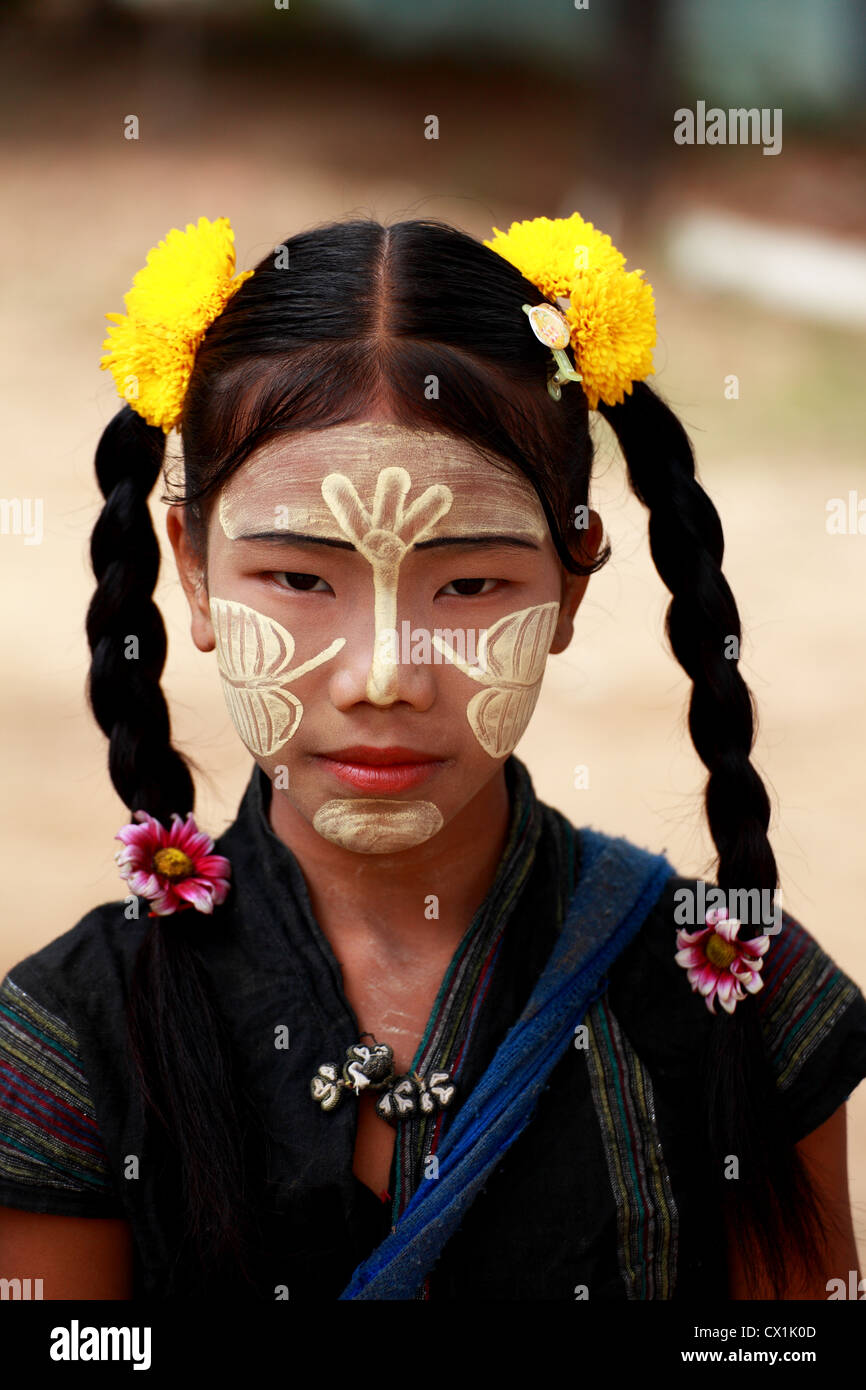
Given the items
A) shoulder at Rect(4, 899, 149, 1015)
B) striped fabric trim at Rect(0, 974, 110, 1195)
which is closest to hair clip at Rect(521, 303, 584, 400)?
shoulder at Rect(4, 899, 149, 1015)

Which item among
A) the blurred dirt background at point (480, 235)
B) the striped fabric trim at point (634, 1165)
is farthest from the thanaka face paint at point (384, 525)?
the blurred dirt background at point (480, 235)

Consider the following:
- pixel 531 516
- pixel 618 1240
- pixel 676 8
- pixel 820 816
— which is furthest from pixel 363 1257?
pixel 676 8

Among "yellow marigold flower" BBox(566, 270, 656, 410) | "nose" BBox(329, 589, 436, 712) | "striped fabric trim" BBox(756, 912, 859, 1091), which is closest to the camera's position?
"nose" BBox(329, 589, 436, 712)

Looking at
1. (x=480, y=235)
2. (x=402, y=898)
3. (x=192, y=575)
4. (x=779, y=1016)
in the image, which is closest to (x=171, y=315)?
(x=192, y=575)

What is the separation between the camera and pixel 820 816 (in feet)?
20.6

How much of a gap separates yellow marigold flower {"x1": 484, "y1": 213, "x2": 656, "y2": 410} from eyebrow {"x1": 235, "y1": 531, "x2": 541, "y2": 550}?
330 millimetres

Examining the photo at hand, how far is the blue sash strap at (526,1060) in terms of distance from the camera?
7.36ft

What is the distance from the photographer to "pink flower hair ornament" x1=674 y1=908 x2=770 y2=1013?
2.41 m

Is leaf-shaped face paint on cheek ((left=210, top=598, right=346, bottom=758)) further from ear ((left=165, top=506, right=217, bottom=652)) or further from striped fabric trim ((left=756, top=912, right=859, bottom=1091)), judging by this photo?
striped fabric trim ((left=756, top=912, right=859, bottom=1091))

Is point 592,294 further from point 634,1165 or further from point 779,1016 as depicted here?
point 634,1165

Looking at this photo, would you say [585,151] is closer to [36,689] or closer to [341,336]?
[36,689]

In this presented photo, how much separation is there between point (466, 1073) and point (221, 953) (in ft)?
1.40

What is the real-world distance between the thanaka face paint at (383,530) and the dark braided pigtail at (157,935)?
329 mm

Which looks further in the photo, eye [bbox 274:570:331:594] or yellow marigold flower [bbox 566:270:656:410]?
yellow marigold flower [bbox 566:270:656:410]
